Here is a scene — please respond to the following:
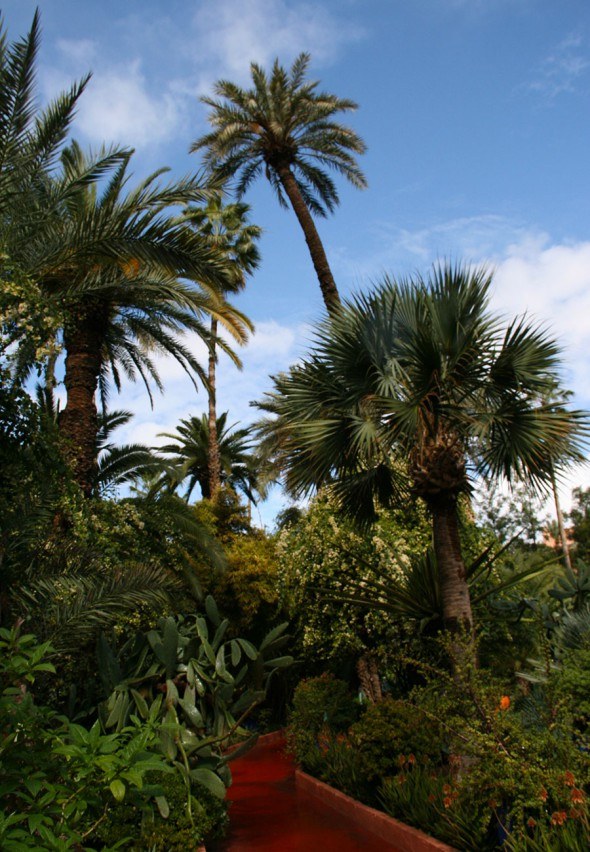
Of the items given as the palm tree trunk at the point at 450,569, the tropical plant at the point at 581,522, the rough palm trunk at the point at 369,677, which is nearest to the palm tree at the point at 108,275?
the palm tree trunk at the point at 450,569

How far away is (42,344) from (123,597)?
2708 millimetres

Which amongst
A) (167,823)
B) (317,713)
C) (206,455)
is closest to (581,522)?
(206,455)

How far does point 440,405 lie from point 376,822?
4.52 metres

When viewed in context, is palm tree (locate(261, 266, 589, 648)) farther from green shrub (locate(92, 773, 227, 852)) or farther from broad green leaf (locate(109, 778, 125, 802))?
broad green leaf (locate(109, 778, 125, 802))

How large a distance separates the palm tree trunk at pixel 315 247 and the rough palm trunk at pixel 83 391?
4791mm

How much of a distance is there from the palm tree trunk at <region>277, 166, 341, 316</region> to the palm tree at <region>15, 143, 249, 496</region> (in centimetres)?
254

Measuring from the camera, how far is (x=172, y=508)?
14445 mm

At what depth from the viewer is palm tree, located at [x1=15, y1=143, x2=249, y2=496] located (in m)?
8.27

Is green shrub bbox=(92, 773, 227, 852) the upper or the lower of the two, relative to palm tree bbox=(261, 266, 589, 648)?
lower

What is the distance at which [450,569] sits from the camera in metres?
7.91

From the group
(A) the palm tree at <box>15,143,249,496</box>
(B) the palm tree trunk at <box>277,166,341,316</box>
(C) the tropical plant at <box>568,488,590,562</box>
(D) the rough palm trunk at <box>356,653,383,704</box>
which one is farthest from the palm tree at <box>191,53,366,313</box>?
(C) the tropical plant at <box>568,488,590,562</box>

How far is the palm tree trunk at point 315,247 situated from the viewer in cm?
1438

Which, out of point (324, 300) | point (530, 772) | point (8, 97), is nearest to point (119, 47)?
point (8, 97)

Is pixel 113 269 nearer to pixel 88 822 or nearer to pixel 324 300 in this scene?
pixel 324 300
